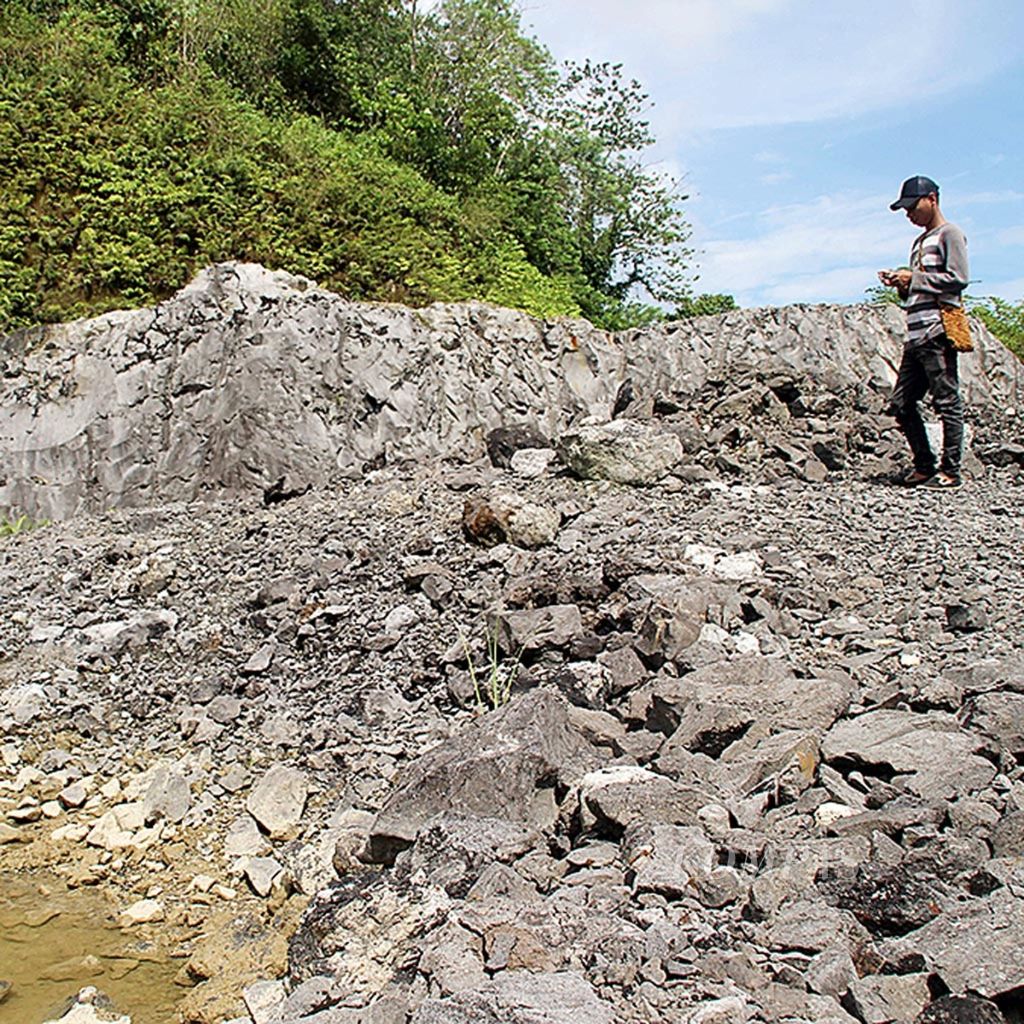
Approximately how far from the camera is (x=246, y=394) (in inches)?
343

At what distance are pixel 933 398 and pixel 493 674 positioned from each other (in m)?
4.32

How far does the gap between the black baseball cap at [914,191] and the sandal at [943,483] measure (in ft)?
6.57

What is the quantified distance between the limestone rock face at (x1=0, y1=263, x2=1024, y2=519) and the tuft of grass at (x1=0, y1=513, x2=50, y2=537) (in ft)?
0.29

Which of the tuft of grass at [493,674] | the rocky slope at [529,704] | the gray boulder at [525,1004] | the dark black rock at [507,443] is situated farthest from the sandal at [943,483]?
the gray boulder at [525,1004]

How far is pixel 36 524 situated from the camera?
880cm

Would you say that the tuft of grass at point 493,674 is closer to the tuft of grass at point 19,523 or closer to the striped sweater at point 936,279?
the striped sweater at point 936,279

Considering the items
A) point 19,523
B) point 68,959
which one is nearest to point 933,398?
point 68,959

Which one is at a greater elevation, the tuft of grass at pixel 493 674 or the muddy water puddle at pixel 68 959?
the tuft of grass at pixel 493 674

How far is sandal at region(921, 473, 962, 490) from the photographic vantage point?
7.37 m

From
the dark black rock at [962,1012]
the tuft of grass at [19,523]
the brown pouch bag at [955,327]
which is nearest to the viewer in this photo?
the dark black rock at [962,1012]

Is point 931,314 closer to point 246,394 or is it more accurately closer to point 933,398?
point 933,398

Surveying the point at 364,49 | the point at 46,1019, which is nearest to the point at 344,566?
the point at 46,1019

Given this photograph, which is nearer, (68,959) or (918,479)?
(68,959)

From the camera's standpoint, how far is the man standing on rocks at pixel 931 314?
7.20m
